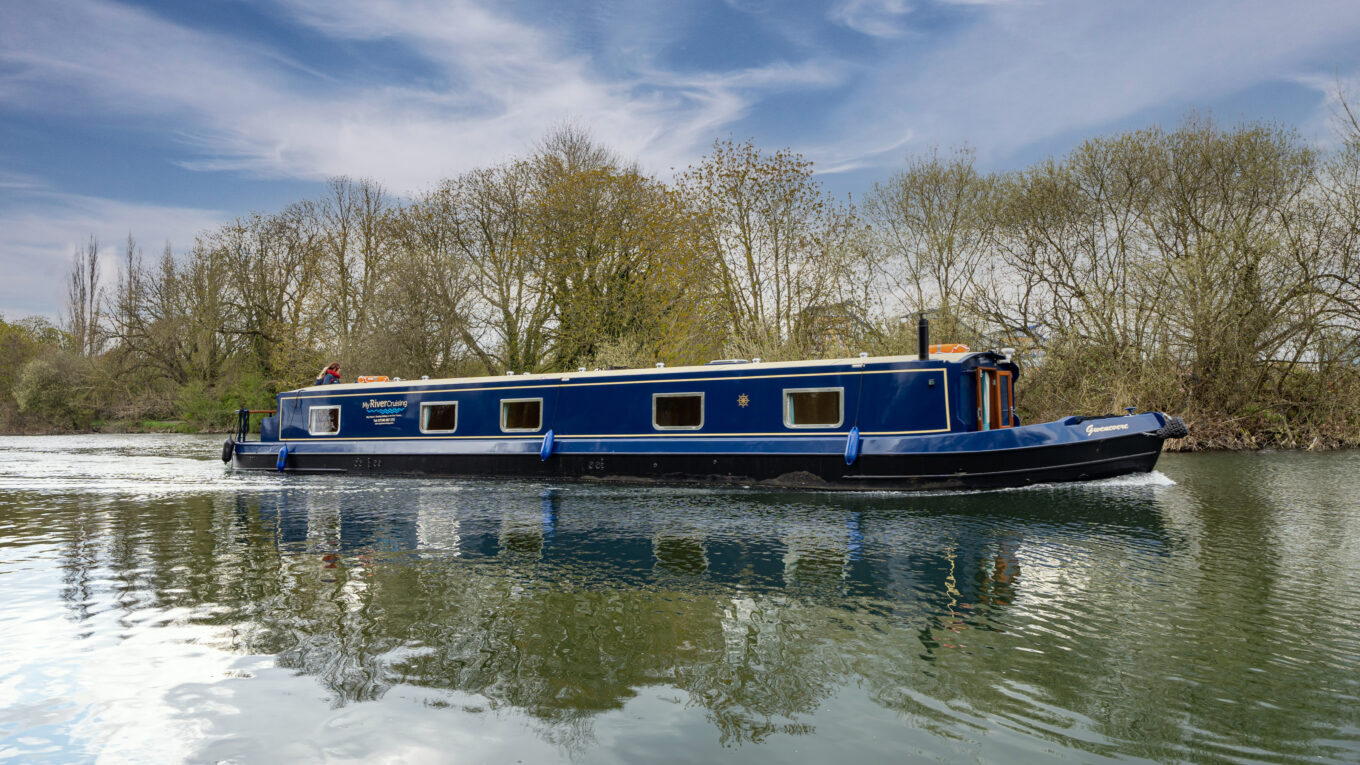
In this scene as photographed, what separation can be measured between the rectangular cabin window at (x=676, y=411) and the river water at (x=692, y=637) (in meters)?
3.55

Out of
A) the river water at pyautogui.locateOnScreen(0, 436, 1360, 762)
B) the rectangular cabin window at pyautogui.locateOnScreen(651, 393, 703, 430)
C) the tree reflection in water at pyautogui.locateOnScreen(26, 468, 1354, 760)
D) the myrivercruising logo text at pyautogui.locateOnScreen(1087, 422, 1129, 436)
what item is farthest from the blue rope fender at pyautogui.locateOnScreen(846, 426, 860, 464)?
the myrivercruising logo text at pyautogui.locateOnScreen(1087, 422, 1129, 436)

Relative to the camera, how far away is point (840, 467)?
12.8m

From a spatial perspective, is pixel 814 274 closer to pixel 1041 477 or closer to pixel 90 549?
pixel 1041 477

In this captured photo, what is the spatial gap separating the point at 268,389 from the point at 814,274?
961 inches

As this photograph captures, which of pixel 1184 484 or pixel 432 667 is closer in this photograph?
pixel 432 667

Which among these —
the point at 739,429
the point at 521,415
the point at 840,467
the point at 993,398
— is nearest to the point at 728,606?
the point at 840,467

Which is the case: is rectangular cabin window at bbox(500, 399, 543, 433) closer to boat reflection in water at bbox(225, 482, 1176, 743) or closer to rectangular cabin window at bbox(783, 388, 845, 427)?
boat reflection in water at bbox(225, 482, 1176, 743)

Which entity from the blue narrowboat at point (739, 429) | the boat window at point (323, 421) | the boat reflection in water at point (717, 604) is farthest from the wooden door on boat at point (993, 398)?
the boat window at point (323, 421)

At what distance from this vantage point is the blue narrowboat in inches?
473

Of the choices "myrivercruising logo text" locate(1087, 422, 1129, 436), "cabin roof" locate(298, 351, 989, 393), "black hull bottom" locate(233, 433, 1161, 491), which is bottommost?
"black hull bottom" locate(233, 433, 1161, 491)

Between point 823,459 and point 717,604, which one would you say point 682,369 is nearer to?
point 823,459

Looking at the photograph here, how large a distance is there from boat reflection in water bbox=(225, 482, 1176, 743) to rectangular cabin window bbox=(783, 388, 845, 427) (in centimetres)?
203

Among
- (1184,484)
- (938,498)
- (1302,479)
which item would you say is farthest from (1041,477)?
(1302,479)

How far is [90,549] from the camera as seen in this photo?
8891 mm
